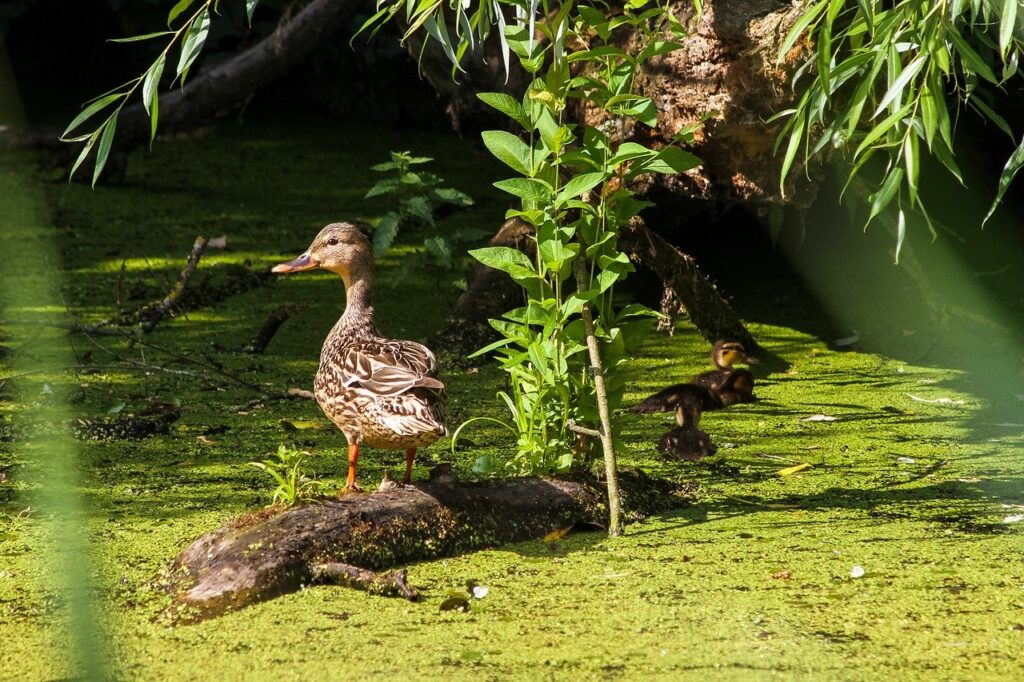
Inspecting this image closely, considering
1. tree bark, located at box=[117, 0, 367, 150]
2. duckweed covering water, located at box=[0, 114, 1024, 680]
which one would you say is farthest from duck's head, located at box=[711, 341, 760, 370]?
tree bark, located at box=[117, 0, 367, 150]

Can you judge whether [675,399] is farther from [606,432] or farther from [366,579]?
[366,579]

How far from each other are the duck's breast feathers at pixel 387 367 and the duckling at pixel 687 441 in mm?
977

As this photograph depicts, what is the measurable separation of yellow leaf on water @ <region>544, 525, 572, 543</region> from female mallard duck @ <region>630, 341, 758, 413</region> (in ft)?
3.82

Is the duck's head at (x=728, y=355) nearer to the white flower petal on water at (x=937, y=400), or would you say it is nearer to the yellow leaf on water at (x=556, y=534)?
the white flower petal on water at (x=937, y=400)

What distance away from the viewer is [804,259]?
6.19 m

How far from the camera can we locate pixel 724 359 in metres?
4.80

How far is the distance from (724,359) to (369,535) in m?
2.22

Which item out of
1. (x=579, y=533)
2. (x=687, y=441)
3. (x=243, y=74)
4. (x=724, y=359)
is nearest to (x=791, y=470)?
(x=687, y=441)

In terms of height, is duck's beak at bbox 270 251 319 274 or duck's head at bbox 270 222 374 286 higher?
duck's head at bbox 270 222 374 286

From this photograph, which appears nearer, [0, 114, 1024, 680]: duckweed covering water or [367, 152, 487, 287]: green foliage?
[0, 114, 1024, 680]: duckweed covering water

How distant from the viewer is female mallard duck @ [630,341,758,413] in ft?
14.3

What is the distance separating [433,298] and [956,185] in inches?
114

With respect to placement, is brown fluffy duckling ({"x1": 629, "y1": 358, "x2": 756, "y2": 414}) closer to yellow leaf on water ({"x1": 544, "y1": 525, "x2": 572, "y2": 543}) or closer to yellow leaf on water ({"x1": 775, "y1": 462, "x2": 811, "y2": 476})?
yellow leaf on water ({"x1": 775, "y1": 462, "x2": 811, "y2": 476})

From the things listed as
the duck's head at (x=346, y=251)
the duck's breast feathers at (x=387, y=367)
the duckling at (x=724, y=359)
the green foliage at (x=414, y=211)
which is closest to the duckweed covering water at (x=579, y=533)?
the duckling at (x=724, y=359)
